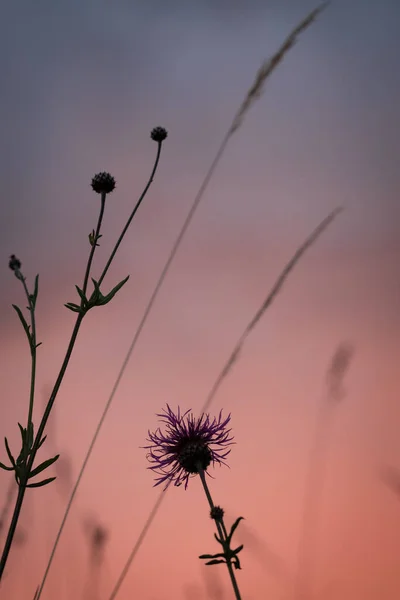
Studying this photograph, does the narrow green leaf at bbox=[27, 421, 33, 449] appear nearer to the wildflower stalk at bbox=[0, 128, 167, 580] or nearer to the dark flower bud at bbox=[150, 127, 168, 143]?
the wildflower stalk at bbox=[0, 128, 167, 580]

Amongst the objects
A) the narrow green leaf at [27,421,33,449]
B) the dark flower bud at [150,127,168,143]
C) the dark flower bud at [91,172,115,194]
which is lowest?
the narrow green leaf at [27,421,33,449]

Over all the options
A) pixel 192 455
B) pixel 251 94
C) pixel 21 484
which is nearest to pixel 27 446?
pixel 21 484

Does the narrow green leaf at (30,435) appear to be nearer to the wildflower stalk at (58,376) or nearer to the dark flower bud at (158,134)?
the wildflower stalk at (58,376)

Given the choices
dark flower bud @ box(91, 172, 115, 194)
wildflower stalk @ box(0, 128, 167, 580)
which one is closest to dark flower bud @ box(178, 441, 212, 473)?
wildflower stalk @ box(0, 128, 167, 580)

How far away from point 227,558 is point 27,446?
6.7 inches

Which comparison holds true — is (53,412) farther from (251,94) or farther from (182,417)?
(251,94)

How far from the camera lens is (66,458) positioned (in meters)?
0.83

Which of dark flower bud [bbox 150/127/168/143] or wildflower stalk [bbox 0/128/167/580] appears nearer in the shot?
wildflower stalk [bbox 0/128/167/580]

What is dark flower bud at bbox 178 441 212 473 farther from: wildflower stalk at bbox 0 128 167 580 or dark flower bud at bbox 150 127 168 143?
dark flower bud at bbox 150 127 168 143

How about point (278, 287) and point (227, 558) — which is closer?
point (227, 558)

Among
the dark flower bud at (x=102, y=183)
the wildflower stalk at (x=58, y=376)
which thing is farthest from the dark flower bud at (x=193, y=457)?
the dark flower bud at (x=102, y=183)

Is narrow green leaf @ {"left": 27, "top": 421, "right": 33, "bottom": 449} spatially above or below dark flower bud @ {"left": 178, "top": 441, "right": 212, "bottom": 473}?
above

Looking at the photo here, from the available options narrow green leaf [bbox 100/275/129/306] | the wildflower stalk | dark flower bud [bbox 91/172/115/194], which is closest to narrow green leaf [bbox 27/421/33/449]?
the wildflower stalk

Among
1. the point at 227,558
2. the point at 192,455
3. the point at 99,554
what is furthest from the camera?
the point at 99,554
